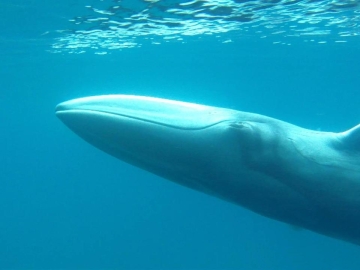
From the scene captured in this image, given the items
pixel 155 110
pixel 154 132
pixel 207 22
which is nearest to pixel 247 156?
pixel 154 132

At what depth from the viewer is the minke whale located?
5.14 metres

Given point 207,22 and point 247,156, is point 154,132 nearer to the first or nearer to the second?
point 247,156

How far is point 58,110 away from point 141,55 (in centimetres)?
3442

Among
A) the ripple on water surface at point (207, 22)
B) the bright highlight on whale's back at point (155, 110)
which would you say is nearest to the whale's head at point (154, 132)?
the bright highlight on whale's back at point (155, 110)

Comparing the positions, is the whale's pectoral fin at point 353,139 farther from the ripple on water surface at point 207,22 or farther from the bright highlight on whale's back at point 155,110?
the ripple on water surface at point 207,22

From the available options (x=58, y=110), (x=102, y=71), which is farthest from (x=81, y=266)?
(x=58, y=110)

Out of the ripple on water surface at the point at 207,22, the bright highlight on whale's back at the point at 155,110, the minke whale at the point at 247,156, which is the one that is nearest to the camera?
the minke whale at the point at 247,156

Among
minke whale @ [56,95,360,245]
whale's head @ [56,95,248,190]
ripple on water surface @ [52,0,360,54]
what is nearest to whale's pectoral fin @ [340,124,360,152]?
minke whale @ [56,95,360,245]

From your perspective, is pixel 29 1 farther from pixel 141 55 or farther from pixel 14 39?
pixel 141 55

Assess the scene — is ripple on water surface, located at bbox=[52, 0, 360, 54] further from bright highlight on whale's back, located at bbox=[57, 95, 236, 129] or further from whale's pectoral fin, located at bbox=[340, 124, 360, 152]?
whale's pectoral fin, located at bbox=[340, 124, 360, 152]

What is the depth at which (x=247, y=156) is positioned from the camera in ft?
17.2

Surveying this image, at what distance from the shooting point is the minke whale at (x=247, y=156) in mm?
5137

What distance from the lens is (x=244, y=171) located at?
17.3 feet

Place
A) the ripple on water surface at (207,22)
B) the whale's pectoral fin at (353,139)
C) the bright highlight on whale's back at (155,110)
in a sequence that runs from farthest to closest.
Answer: the ripple on water surface at (207,22), the bright highlight on whale's back at (155,110), the whale's pectoral fin at (353,139)
